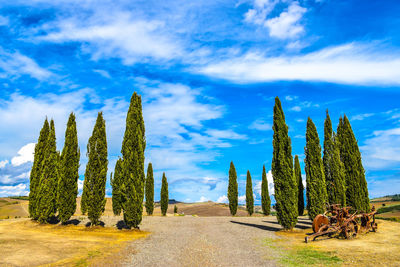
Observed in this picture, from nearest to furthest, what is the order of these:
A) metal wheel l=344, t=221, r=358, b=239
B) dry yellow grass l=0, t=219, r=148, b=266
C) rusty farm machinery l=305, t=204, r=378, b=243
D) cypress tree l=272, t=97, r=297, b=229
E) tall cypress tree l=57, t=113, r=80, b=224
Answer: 1. dry yellow grass l=0, t=219, r=148, b=266
2. rusty farm machinery l=305, t=204, r=378, b=243
3. metal wheel l=344, t=221, r=358, b=239
4. cypress tree l=272, t=97, r=297, b=229
5. tall cypress tree l=57, t=113, r=80, b=224

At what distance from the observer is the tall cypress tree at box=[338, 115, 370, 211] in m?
24.0

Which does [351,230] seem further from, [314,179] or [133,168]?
[133,168]

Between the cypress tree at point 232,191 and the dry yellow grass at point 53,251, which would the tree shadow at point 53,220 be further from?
the cypress tree at point 232,191

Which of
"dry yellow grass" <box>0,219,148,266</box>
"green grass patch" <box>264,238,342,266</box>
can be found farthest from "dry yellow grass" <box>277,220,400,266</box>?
"dry yellow grass" <box>0,219,148,266</box>

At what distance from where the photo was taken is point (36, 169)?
24312mm

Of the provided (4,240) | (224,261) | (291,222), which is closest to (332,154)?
(291,222)

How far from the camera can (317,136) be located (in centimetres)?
2527

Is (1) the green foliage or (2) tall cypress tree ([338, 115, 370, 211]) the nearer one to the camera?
(2) tall cypress tree ([338, 115, 370, 211])

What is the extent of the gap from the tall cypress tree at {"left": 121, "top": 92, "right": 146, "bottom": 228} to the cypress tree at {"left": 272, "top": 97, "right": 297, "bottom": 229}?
11.5 meters

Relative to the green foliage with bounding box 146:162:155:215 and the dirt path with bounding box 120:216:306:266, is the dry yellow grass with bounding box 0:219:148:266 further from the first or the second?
the green foliage with bounding box 146:162:155:215

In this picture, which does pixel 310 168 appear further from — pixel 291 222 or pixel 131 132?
pixel 131 132

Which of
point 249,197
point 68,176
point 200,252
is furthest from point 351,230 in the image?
point 249,197

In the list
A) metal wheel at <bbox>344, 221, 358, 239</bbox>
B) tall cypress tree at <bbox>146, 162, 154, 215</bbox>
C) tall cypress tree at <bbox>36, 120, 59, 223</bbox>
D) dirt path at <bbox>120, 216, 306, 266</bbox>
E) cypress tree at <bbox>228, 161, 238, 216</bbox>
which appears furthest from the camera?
cypress tree at <bbox>228, 161, 238, 216</bbox>

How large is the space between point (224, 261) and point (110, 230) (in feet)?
42.2
